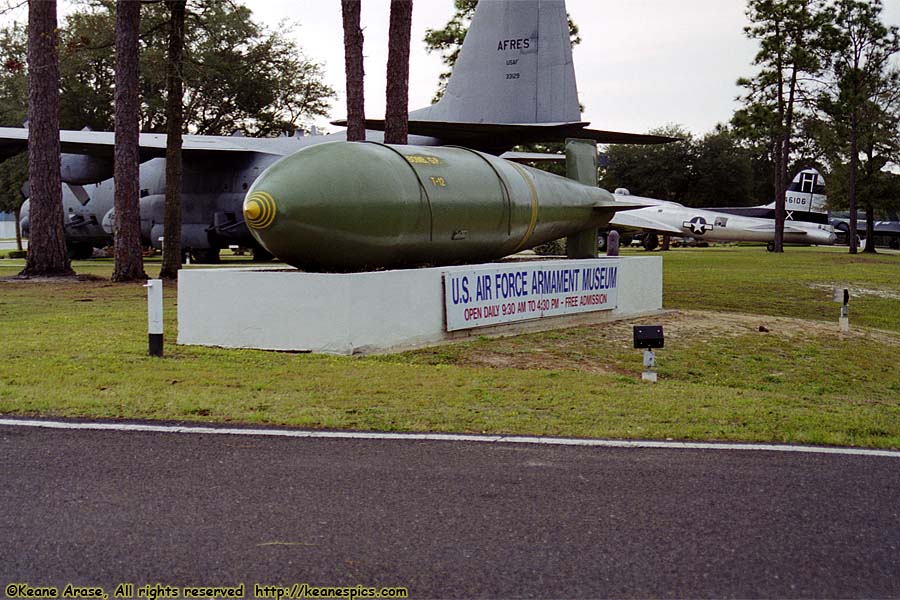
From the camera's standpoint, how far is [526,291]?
14.2 m

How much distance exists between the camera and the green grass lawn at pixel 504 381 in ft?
24.7

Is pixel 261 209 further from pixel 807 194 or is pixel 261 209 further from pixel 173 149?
pixel 807 194

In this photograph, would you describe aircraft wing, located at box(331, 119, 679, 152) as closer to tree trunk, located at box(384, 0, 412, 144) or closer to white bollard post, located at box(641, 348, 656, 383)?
tree trunk, located at box(384, 0, 412, 144)

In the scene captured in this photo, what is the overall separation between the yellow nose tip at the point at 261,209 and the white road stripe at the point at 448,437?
454 centimetres

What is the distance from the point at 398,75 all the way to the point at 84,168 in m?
16.1

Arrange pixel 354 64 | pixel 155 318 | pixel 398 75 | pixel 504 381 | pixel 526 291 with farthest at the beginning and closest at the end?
pixel 354 64 → pixel 398 75 → pixel 526 291 → pixel 155 318 → pixel 504 381

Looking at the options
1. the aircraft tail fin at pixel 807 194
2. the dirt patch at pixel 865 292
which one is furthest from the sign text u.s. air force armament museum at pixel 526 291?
the aircraft tail fin at pixel 807 194

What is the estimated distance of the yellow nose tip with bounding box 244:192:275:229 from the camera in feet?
36.8

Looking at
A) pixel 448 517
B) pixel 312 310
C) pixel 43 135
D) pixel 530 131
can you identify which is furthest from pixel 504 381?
pixel 43 135

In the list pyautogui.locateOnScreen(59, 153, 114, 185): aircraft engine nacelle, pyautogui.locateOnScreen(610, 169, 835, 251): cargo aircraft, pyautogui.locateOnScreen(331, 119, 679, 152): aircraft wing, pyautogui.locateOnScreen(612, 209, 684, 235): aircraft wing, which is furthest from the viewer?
pyautogui.locateOnScreen(610, 169, 835, 251): cargo aircraft

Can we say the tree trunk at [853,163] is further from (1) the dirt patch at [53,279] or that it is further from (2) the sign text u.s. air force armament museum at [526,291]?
(1) the dirt patch at [53,279]

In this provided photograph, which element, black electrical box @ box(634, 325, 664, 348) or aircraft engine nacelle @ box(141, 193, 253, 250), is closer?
A: black electrical box @ box(634, 325, 664, 348)

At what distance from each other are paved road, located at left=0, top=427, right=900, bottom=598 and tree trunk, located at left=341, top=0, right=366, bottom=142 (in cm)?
1385

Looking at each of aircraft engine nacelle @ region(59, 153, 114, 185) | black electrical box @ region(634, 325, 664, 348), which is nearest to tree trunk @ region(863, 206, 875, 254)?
aircraft engine nacelle @ region(59, 153, 114, 185)
